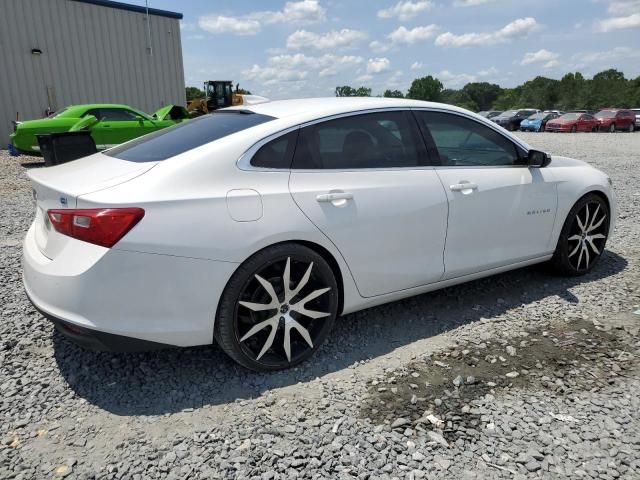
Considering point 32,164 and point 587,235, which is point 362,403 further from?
point 32,164

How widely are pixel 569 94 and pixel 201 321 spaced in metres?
66.7

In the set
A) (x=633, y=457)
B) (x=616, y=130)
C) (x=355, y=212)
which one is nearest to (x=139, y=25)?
(x=355, y=212)

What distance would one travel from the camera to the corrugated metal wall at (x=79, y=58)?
18312mm

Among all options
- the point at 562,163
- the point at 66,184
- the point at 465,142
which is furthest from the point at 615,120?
the point at 66,184

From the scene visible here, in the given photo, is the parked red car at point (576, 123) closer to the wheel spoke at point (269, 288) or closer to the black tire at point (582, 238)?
the black tire at point (582, 238)

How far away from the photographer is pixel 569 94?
59.0 metres

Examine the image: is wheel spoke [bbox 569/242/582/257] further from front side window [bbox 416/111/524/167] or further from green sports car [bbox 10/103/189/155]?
green sports car [bbox 10/103/189/155]

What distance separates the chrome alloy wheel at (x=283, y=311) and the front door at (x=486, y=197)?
3.48 feet

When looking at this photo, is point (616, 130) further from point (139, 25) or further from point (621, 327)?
point (621, 327)

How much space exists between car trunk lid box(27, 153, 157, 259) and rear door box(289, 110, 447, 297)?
36.8 inches

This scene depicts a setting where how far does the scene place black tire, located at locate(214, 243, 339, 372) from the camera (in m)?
2.65

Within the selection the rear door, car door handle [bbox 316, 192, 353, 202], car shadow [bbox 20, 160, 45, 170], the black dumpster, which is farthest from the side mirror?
car shadow [bbox 20, 160, 45, 170]

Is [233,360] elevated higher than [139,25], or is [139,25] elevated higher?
[139,25]

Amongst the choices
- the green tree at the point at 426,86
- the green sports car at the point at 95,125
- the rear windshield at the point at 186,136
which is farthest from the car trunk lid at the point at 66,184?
the green tree at the point at 426,86
